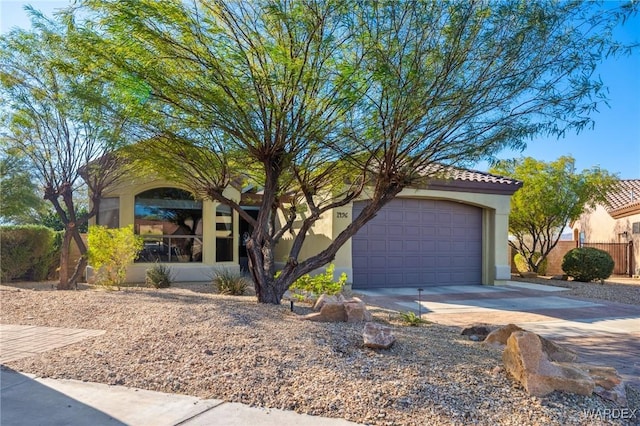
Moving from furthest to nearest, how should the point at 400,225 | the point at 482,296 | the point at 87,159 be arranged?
the point at 400,225, the point at 482,296, the point at 87,159

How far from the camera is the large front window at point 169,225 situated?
1422 cm

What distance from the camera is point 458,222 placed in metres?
16.1

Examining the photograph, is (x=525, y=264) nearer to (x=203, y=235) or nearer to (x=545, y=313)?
(x=545, y=313)

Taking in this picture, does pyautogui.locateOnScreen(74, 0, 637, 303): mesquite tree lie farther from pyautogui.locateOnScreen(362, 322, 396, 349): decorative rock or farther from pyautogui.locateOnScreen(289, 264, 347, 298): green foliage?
pyautogui.locateOnScreen(289, 264, 347, 298): green foliage

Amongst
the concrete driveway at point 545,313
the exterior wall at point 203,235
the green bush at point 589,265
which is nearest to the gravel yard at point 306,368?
the concrete driveway at point 545,313

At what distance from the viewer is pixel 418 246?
15344mm

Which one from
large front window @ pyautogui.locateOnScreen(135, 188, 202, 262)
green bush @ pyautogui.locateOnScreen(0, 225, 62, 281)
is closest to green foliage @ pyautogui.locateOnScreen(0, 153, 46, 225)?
green bush @ pyautogui.locateOnScreen(0, 225, 62, 281)

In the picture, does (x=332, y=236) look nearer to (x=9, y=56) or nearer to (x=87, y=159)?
(x=87, y=159)

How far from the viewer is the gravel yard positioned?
3916 mm

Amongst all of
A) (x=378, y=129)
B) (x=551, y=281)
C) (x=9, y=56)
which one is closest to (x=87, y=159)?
(x=9, y=56)

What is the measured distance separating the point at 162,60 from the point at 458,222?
1192 cm

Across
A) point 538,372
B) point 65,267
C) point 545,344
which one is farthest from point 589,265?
point 65,267

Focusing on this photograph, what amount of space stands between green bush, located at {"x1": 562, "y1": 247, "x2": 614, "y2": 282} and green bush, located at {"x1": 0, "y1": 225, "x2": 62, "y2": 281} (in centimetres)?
1787

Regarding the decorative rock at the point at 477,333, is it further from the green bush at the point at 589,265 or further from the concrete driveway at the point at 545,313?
the green bush at the point at 589,265
